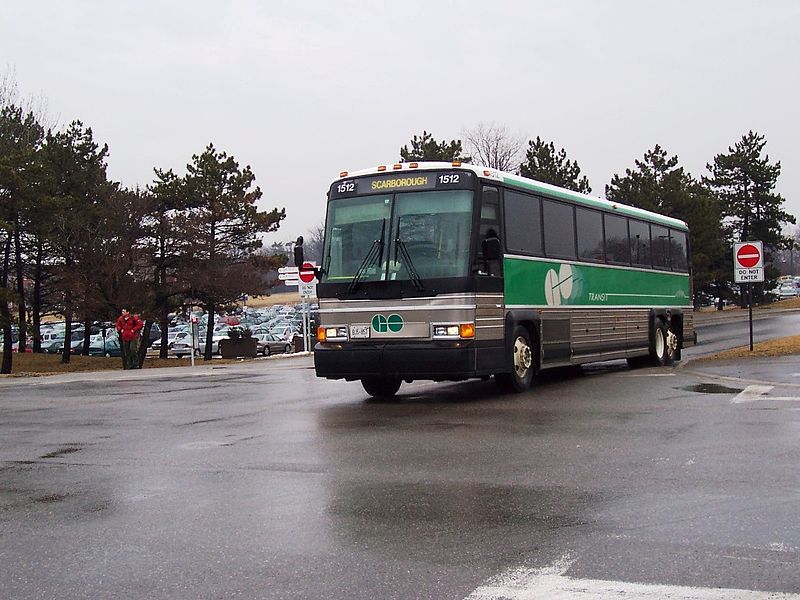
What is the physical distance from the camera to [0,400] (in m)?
17.2

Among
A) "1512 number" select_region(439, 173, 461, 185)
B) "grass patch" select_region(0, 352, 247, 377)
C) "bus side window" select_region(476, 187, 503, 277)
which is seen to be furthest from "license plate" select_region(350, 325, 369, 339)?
"grass patch" select_region(0, 352, 247, 377)

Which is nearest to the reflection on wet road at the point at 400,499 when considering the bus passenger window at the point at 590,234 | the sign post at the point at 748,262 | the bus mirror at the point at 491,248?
the bus mirror at the point at 491,248

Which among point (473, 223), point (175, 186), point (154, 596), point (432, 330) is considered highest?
point (175, 186)

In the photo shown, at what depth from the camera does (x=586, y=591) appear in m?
4.86

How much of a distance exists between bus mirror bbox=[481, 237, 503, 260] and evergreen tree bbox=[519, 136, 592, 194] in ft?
168

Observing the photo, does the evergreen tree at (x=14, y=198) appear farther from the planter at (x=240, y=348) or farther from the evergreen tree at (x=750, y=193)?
the evergreen tree at (x=750, y=193)

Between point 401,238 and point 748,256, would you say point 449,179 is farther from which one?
point 748,256

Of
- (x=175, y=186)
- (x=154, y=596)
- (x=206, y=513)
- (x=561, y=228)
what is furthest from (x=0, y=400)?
(x=175, y=186)

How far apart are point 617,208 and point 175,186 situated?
36532 millimetres

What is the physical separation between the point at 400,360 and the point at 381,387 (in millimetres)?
1816

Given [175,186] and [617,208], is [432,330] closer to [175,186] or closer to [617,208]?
[617,208]

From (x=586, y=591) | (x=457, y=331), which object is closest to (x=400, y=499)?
(x=586, y=591)

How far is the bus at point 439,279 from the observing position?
13.7 meters

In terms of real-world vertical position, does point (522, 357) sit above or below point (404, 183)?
below
